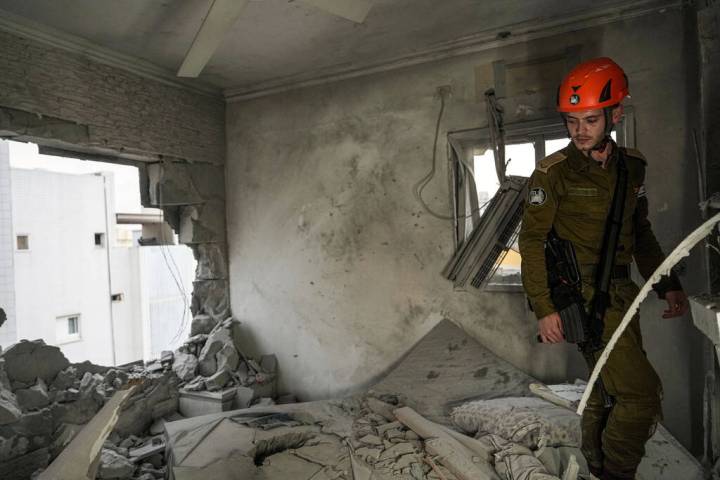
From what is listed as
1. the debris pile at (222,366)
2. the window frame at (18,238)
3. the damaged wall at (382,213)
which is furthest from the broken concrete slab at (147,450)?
the window frame at (18,238)

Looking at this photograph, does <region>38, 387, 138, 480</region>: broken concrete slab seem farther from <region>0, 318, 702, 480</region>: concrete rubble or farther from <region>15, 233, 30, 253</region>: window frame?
<region>15, 233, 30, 253</region>: window frame

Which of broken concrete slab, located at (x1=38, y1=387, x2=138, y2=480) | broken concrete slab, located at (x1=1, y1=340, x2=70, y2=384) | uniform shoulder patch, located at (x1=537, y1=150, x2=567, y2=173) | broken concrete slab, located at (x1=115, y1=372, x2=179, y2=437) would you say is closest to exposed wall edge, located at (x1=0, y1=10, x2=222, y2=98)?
broken concrete slab, located at (x1=1, y1=340, x2=70, y2=384)

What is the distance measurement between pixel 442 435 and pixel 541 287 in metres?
1.15

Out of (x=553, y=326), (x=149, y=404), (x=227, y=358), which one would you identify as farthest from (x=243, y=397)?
(x=553, y=326)

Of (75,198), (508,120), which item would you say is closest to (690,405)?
(508,120)

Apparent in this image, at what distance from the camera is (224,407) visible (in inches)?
141

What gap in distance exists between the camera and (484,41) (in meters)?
3.06

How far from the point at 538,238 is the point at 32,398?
10.7 ft

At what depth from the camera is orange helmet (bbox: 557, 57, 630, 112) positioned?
Answer: 1.81 meters

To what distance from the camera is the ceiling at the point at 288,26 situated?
2.58 meters

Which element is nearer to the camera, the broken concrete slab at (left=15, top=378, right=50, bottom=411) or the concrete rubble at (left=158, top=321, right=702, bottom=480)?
the concrete rubble at (left=158, top=321, right=702, bottom=480)

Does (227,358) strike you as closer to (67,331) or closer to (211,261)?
(211,261)

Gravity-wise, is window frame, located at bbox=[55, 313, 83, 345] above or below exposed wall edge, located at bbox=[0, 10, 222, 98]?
below

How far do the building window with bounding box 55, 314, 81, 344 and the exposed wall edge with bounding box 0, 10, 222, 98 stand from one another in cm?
741
